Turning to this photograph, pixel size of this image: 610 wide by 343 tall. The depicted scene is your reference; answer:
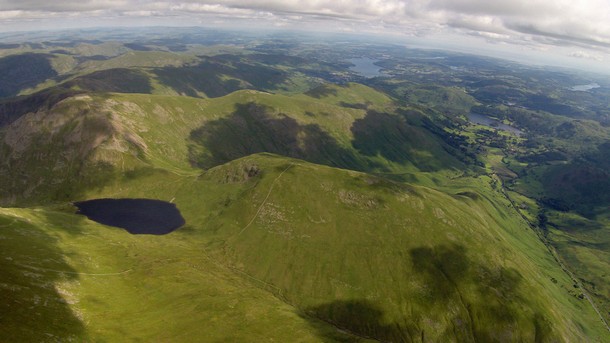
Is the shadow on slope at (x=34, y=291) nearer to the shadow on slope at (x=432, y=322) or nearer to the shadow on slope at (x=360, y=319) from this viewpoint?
the shadow on slope at (x=360, y=319)

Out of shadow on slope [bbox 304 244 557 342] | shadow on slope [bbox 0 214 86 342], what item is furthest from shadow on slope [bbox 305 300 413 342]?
shadow on slope [bbox 0 214 86 342]

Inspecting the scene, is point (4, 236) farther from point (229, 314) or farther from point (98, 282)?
point (229, 314)

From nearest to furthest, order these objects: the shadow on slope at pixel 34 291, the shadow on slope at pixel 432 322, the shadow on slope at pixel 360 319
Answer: the shadow on slope at pixel 34 291 → the shadow on slope at pixel 360 319 → the shadow on slope at pixel 432 322

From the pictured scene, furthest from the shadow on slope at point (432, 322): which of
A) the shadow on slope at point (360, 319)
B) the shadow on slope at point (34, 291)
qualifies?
the shadow on slope at point (34, 291)

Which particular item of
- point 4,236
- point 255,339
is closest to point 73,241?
point 4,236

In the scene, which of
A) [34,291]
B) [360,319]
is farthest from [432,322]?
[34,291]

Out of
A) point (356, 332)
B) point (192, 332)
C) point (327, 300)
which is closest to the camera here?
point (192, 332)

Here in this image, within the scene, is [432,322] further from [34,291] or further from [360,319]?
[34,291]

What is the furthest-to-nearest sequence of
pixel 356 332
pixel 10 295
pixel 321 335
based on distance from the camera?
pixel 356 332
pixel 321 335
pixel 10 295

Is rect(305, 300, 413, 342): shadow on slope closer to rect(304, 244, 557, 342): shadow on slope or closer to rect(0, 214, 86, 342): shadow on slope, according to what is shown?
rect(304, 244, 557, 342): shadow on slope
